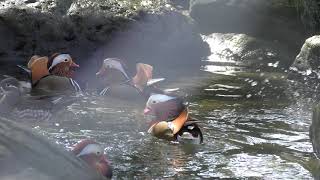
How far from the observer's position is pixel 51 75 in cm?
763

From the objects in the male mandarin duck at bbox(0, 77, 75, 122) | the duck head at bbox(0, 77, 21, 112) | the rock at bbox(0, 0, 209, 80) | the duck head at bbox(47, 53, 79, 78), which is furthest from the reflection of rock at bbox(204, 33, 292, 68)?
the duck head at bbox(0, 77, 21, 112)

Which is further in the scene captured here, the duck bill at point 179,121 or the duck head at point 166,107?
the duck head at point 166,107

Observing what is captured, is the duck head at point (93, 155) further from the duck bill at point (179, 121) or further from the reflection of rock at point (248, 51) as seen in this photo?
the reflection of rock at point (248, 51)

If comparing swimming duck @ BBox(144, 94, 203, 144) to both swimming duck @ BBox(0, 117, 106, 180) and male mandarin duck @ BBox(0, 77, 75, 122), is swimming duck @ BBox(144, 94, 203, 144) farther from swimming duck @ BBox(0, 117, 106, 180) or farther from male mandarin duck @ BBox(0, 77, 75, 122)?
swimming duck @ BBox(0, 117, 106, 180)

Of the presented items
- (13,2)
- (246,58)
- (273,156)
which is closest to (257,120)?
(273,156)

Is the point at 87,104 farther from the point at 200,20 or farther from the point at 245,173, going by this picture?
the point at 200,20

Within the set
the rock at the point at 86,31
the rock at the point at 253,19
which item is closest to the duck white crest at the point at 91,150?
the rock at the point at 86,31

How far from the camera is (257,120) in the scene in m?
6.63

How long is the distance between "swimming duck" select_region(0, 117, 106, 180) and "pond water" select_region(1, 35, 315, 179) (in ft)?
4.21

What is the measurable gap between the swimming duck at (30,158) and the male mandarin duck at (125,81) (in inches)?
162

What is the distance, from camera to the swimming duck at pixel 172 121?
5566mm

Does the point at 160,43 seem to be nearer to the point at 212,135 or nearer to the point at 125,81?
the point at 125,81

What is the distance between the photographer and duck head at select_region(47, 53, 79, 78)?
7.64 metres

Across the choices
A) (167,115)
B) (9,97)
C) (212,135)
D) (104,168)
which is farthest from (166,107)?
(104,168)
